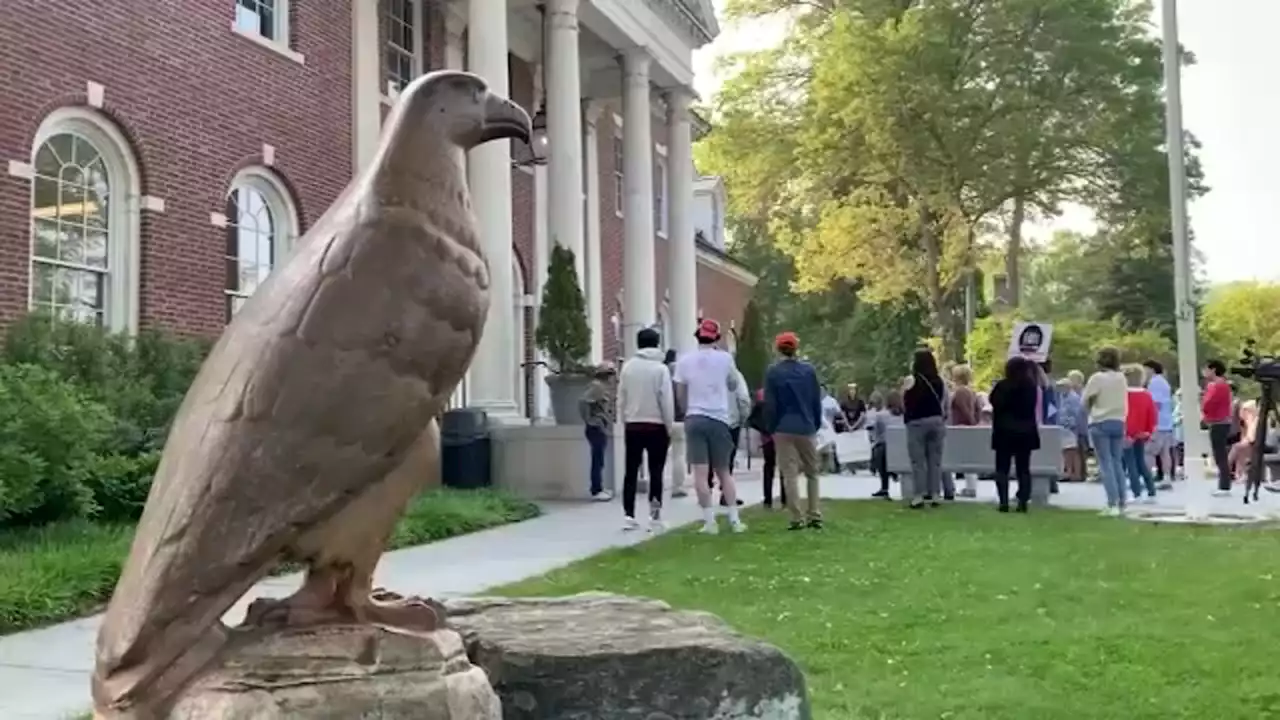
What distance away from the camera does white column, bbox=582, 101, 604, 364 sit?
2481 centimetres

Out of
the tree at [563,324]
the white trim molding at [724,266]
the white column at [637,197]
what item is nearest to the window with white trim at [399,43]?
the tree at [563,324]

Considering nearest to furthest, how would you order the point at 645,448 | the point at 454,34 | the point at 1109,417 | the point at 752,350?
1. the point at 645,448
2. the point at 1109,417
3. the point at 454,34
4. the point at 752,350

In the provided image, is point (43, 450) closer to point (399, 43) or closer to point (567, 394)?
point (567, 394)

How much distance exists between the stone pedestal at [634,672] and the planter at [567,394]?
42.4 feet

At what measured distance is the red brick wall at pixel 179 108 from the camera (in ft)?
41.0

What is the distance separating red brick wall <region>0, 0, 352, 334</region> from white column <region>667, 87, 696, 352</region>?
9544 mm

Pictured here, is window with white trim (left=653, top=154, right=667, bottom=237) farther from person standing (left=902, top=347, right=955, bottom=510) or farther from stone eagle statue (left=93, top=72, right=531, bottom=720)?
stone eagle statue (left=93, top=72, right=531, bottom=720)

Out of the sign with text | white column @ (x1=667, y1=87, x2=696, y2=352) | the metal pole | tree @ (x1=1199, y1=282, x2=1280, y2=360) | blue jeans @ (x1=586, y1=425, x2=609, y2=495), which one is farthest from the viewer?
tree @ (x1=1199, y1=282, x2=1280, y2=360)

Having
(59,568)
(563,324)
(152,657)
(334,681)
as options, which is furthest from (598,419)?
(152,657)

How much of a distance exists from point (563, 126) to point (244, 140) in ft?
17.6

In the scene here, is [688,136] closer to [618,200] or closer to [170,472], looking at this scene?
[618,200]

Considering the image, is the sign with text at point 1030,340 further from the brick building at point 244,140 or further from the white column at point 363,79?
the white column at point 363,79

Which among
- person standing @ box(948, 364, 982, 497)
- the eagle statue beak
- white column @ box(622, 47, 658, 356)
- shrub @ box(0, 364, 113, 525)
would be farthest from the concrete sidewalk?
white column @ box(622, 47, 658, 356)

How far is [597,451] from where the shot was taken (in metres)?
16.3
